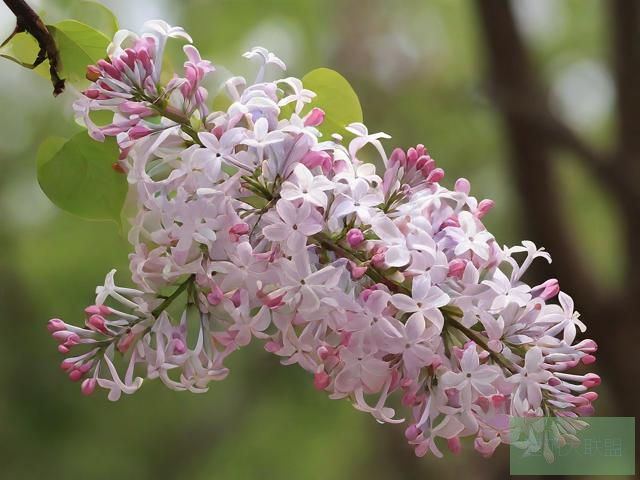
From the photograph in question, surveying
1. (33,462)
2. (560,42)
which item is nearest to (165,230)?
(33,462)

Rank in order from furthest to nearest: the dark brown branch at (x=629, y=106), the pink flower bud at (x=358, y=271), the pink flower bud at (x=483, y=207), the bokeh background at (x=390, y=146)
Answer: the bokeh background at (x=390, y=146) → the dark brown branch at (x=629, y=106) → the pink flower bud at (x=483, y=207) → the pink flower bud at (x=358, y=271)

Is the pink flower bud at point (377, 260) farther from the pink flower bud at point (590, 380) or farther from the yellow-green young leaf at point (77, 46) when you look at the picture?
the yellow-green young leaf at point (77, 46)

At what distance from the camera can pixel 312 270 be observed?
60 cm

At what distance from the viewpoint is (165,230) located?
2.02 feet

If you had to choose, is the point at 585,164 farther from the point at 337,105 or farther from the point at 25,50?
the point at 25,50

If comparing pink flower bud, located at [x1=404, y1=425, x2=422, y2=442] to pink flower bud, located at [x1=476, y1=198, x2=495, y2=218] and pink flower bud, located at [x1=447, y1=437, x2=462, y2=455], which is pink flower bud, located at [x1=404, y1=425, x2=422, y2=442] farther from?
pink flower bud, located at [x1=476, y1=198, x2=495, y2=218]

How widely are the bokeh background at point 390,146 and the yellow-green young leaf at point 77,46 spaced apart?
5.06ft

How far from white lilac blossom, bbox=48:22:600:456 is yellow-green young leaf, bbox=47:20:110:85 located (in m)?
0.05

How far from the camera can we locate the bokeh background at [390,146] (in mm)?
2365

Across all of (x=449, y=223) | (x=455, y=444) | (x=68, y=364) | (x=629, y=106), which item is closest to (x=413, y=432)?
(x=455, y=444)

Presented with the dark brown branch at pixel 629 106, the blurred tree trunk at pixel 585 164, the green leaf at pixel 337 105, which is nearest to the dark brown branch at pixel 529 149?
the blurred tree trunk at pixel 585 164

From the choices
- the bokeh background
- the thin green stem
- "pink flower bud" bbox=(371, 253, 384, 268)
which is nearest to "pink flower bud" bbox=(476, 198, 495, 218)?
"pink flower bud" bbox=(371, 253, 384, 268)

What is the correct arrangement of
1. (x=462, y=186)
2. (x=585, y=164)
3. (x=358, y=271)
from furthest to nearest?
(x=585, y=164) < (x=462, y=186) < (x=358, y=271)

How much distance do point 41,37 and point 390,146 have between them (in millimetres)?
2315
